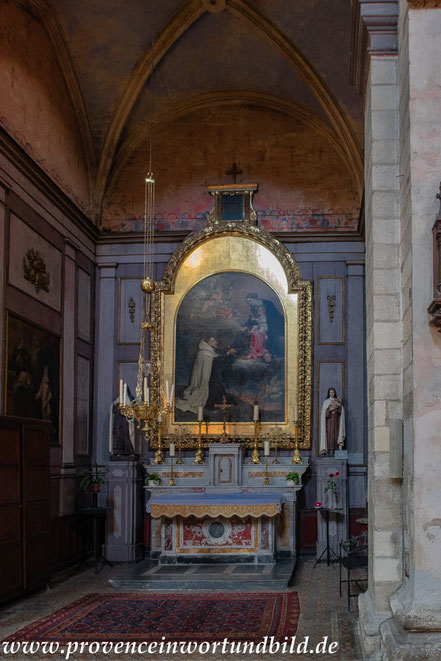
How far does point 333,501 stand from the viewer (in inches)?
510

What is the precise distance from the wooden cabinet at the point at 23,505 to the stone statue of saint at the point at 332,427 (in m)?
4.74

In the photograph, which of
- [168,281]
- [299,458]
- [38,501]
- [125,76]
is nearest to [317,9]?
[125,76]

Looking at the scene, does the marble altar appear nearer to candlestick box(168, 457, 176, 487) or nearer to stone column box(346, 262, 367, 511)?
candlestick box(168, 457, 176, 487)

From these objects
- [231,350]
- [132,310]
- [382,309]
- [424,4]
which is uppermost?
[424,4]

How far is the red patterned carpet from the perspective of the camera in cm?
781

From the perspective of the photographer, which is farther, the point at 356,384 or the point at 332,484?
the point at 356,384

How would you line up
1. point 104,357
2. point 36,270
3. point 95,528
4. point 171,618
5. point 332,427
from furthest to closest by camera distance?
point 104,357 → point 332,427 → point 95,528 → point 36,270 → point 171,618

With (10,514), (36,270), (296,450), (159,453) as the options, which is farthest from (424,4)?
(159,453)

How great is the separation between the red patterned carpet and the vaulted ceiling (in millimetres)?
7532

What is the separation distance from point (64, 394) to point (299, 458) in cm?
395

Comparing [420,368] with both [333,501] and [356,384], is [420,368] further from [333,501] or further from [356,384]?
[356,384]

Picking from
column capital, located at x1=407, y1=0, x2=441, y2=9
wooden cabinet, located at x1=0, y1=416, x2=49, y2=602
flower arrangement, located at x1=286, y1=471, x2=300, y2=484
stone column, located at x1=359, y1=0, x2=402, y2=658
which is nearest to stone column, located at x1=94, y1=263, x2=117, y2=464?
flower arrangement, located at x1=286, y1=471, x2=300, y2=484

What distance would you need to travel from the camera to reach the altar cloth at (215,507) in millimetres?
11766

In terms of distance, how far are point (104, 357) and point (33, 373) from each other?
294cm
